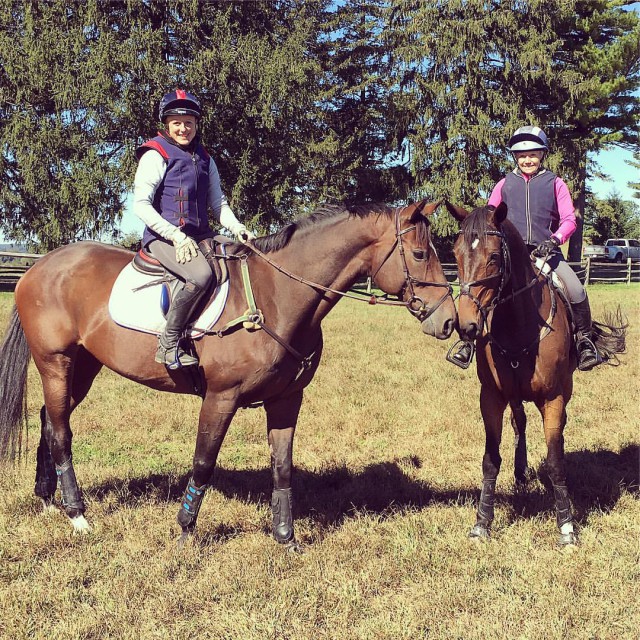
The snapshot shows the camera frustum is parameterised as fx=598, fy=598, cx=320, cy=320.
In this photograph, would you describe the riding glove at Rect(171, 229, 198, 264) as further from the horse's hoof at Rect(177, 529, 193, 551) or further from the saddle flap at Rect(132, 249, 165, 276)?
the horse's hoof at Rect(177, 529, 193, 551)

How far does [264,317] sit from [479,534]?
247cm

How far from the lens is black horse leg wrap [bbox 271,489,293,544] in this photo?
4.76 meters

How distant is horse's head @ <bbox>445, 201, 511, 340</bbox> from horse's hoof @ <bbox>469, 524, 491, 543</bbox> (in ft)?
5.67

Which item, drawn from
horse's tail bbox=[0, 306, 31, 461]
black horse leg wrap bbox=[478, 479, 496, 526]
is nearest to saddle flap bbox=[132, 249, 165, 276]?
horse's tail bbox=[0, 306, 31, 461]

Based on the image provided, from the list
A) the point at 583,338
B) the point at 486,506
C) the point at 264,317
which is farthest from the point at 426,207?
the point at 486,506

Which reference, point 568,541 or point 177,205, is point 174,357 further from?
point 568,541

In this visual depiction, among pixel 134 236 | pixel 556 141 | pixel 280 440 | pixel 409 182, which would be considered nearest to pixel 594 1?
pixel 556 141

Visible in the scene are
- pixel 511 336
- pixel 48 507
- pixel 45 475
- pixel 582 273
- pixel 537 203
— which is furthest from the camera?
pixel 582 273

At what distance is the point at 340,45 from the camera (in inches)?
1393

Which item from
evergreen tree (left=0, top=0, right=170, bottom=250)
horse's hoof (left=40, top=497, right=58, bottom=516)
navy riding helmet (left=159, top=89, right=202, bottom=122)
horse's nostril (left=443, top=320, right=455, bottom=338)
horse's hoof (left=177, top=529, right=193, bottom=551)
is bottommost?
horse's hoof (left=40, top=497, right=58, bottom=516)

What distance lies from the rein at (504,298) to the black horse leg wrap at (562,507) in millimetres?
1089

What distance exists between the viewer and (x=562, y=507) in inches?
191

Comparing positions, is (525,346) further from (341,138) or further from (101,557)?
(341,138)

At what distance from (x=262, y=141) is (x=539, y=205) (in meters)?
23.6
